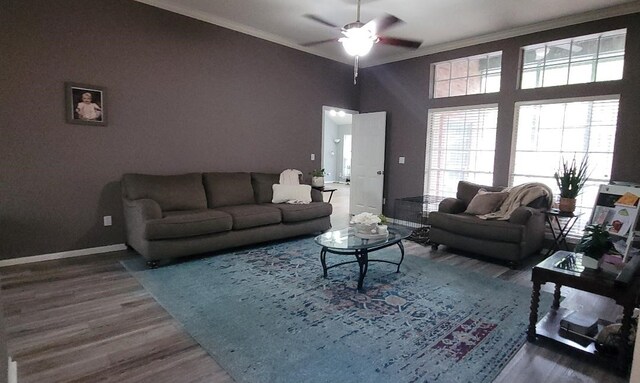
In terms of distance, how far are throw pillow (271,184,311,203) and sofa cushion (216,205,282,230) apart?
15.2 inches

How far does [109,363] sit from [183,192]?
2476 millimetres

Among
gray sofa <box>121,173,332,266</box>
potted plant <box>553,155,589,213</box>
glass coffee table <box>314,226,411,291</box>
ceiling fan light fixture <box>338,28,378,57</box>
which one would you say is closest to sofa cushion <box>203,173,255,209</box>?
gray sofa <box>121,173,332,266</box>

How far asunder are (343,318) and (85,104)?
11.7ft

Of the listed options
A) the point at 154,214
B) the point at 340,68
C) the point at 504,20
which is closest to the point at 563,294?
the point at 504,20

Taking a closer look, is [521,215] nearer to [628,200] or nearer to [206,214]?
[628,200]

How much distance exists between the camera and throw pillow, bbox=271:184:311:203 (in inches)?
191

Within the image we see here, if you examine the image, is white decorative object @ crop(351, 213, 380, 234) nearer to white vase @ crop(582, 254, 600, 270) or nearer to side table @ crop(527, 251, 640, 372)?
side table @ crop(527, 251, 640, 372)

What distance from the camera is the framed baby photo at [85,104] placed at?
144 inches

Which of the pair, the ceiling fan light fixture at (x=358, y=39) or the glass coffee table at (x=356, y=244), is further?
the ceiling fan light fixture at (x=358, y=39)

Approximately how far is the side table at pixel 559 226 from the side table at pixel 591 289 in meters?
1.64

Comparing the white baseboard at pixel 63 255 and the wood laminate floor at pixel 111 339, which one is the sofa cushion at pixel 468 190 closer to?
the wood laminate floor at pixel 111 339

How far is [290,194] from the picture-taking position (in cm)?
486

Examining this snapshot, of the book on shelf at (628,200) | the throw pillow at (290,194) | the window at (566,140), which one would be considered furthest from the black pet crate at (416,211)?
the book on shelf at (628,200)

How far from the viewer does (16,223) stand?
136 inches
